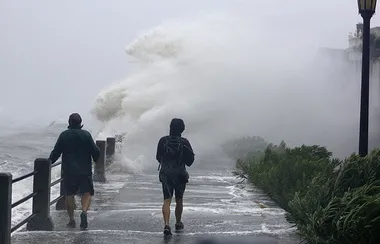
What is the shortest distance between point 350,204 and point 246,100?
26.4 metres

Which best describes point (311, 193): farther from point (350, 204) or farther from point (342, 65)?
point (342, 65)

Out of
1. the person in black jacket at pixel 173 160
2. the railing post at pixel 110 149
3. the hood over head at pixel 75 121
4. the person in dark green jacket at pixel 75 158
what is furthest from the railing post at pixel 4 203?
the railing post at pixel 110 149

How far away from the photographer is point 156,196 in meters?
13.2

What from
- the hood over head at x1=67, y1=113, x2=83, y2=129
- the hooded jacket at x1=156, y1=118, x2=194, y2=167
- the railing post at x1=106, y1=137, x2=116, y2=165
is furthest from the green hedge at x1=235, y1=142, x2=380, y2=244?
the railing post at x1=106, y1=137, x2=116, y2=165

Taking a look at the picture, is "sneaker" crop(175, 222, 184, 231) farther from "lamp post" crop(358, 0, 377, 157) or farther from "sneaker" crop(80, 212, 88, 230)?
"lamp post" crop(358, 0, 377, 157)

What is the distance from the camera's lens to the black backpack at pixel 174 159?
9180mm

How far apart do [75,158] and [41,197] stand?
2.45 ft

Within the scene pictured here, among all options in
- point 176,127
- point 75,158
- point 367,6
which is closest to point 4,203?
point 75,158

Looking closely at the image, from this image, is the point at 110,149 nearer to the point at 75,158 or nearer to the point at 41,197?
the point at 75,158

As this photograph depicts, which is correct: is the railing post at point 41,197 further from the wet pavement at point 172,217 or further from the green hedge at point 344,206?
the green hedge at point 344,206

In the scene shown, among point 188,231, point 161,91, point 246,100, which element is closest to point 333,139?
point 246,100

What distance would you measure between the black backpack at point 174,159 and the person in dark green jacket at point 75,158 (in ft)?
3.65

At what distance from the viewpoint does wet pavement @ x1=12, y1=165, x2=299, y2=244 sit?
8.97m

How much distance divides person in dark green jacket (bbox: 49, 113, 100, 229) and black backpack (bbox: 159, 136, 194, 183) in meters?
1.11
